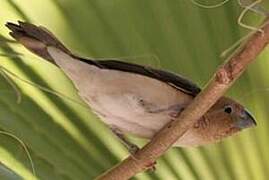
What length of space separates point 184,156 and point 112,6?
219 mm

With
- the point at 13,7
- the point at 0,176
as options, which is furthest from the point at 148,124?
the point at 13,7

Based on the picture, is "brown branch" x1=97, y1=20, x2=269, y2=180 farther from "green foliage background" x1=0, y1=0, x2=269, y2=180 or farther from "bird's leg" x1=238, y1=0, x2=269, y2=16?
"green foliage background" x1=0, y1=0, x2=269, y2=180

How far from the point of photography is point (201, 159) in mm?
810

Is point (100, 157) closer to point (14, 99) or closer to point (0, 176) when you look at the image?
point (14, 99)

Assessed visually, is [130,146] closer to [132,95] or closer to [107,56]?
[132,95]

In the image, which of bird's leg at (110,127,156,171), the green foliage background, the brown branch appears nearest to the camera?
the brown branch

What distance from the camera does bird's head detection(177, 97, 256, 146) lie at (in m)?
0.53

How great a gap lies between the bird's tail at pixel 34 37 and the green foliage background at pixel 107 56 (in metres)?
0.11

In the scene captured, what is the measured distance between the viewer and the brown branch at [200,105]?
14.8 inches

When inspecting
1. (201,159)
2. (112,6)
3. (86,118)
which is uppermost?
(112,6)

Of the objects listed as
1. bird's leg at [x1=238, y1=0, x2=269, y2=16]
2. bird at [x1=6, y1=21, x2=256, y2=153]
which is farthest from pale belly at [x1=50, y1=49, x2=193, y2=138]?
bird's leg at [x1=238, y1=0, x2=269, y2=16]

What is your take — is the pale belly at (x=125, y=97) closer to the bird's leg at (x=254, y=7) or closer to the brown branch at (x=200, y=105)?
the brown branch at (x=200, y=105)

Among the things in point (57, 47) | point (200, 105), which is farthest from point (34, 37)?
point (200, 105)

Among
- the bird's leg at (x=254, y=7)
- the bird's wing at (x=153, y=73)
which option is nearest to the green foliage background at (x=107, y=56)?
the bird's wing at (x=153, y=73)
